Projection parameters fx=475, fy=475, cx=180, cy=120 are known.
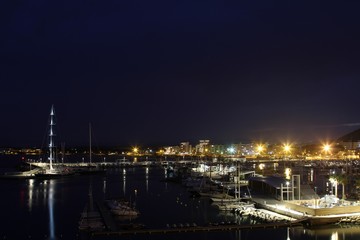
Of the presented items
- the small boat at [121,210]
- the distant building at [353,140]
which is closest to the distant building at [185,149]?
the distant building at [353,140]

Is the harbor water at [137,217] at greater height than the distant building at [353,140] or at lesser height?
lesser

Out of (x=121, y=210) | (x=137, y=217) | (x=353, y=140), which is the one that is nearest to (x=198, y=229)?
(x=137, y=217)

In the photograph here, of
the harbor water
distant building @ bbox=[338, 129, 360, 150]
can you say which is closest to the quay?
the harbor water

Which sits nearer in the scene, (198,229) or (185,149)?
(198,229)

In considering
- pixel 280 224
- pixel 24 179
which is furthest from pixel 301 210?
pixel 24 179

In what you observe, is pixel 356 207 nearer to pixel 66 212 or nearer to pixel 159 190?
pixel 66 212

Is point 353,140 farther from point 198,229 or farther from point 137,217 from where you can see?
point 198,229

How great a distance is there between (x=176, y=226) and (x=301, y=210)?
566cm

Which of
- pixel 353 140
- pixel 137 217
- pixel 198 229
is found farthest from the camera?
pixel 353 140

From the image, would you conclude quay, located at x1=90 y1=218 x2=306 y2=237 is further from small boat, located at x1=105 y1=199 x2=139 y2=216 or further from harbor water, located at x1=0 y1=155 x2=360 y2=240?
small boat, located at x1=105 y1=199 x2=139 y2=216

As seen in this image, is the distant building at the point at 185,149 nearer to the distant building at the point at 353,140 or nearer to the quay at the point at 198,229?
the distant building at the point at 353,140

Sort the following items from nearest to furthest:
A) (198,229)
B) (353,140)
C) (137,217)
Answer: (198,229) < (137,217) < (353,140)

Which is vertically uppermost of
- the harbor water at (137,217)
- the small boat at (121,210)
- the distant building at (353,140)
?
the distant building at (353,140)

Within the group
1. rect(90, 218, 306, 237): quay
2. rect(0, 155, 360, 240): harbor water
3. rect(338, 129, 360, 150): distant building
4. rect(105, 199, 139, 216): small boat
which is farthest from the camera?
rect(338, 129, 360, 150): distant building
